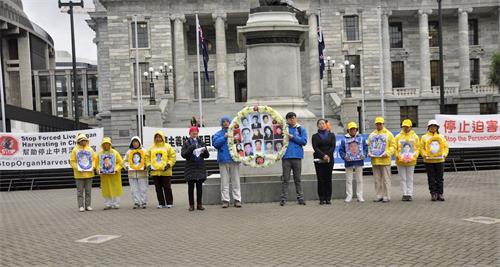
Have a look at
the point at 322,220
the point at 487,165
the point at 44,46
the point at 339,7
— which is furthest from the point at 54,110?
the point at 322,220

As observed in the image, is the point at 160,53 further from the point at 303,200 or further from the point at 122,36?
the point at 303,200

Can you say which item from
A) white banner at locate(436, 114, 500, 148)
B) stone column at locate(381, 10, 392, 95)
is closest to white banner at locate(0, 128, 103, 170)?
white banner at locate(436, 114, 500, 148)

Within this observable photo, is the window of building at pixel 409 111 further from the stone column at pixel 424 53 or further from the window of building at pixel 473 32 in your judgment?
the window of building at pixel 473 32

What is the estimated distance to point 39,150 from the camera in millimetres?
21688

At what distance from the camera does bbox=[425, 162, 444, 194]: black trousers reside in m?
13.0

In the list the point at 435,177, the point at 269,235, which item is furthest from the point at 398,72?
the point at 269,235

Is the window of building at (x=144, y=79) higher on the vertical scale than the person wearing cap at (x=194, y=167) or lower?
higher

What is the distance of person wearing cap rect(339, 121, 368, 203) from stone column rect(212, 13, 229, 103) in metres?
40.5

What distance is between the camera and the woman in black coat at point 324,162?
42.0ft

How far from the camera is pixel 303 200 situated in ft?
41.9

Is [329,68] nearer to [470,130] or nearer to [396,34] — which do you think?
[396,34]

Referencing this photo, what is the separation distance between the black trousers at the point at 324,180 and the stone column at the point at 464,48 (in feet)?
150

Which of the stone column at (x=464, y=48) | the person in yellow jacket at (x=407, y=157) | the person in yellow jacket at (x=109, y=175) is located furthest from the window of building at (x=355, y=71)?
the person in yellow jacket at (x=109, y=175)

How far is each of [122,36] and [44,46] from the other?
225 ft
